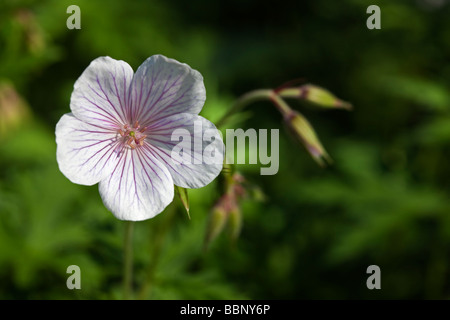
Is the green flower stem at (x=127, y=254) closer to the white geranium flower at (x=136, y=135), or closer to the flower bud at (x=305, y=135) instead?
the white geranium flower at (x=136, y=135)

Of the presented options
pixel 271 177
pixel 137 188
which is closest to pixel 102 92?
pixel 137 188

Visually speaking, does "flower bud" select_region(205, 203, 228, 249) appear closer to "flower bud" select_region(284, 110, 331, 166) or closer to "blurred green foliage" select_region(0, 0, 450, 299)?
"blurred green foliage" select_region(0, 0, 450, 299)

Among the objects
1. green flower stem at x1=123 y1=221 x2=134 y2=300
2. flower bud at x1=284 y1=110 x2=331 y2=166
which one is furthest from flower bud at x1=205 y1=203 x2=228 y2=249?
flower bud at x1=284 y1=110 x2=331 y2=166

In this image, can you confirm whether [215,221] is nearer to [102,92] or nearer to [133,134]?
[133,134]

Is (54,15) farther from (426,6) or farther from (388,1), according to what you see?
(426,6)
